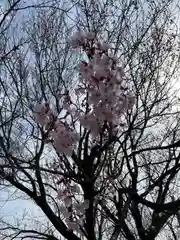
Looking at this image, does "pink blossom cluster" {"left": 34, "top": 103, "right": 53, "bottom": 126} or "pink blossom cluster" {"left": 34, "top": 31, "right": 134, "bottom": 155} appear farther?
"pink blossom cluster" {"left": 34, "top": 103, "right": 53, "bottom": 126}

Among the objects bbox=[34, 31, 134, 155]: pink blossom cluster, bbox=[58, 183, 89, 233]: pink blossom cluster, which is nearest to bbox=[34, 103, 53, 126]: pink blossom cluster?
bbox=[34, 31, 134, 155]: pink blossom cluster

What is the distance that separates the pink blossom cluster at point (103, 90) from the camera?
A: 2141 mm

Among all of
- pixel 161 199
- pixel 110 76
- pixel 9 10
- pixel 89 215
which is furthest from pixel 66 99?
pixel 161 199

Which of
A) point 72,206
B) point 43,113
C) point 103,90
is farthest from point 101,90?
point 72,206

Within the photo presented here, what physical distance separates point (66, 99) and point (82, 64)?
515 mm

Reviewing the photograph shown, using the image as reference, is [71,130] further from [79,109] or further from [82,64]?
[82,64]

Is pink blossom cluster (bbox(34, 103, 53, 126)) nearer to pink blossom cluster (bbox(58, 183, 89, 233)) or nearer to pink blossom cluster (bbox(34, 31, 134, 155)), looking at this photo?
pink blossom cluster (bbox(34, 31, 134, 155))

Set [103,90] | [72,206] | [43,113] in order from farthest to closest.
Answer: [72,206] < [43,113] < [103,90]

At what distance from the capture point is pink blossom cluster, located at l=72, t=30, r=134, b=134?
7.02ft

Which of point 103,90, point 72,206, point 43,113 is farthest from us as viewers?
point 72,206

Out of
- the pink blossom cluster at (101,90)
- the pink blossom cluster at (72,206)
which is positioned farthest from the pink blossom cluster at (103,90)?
the pink blossom cluster at (72,206)

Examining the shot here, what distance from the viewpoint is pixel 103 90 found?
211 cm

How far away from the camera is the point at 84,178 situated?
12.1ft

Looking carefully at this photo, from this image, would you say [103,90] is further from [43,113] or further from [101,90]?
[43,113]
